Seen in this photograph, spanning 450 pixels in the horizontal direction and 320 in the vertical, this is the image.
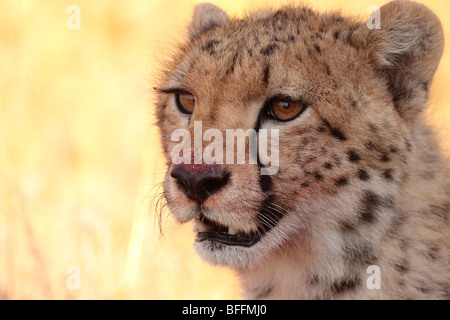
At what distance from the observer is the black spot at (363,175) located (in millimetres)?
2488

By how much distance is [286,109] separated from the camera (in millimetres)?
2516

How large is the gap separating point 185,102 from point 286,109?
50cm

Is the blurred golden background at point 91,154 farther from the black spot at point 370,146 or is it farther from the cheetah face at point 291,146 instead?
the black spot at point 370,146

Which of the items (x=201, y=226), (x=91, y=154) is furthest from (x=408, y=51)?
(x=91, y=154)

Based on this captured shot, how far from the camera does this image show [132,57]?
21.2ft

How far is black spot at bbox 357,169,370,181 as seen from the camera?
2488 mm

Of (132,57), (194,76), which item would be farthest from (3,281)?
(132,57)

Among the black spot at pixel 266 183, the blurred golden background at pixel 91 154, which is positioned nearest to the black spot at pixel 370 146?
the black spot at pixel 266 183

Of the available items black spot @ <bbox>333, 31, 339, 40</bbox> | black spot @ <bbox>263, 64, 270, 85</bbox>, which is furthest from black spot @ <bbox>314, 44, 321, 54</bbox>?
black spot @ <bbox>263, 64, 270, 85</bbox>

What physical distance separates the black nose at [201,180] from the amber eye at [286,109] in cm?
33

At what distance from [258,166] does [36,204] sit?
8.32 feet

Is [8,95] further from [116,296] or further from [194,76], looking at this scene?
[194,76]

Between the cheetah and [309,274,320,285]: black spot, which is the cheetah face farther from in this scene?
[309,274,320,285]: black spot

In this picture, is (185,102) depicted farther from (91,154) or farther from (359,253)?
(91,154)
